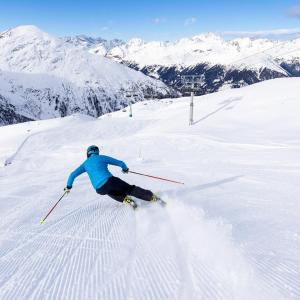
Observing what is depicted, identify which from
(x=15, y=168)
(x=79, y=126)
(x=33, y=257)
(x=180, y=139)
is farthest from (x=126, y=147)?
(x=33, y=257)

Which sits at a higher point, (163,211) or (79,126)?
(163,211)

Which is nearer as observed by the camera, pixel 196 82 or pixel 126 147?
pixel 126 147

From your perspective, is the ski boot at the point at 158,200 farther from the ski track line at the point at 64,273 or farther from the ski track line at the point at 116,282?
the ski track line at the point at 116,282

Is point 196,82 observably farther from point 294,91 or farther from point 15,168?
point 15,168

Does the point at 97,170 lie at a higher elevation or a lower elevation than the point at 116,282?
higher

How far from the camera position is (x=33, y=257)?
6449 millimetres

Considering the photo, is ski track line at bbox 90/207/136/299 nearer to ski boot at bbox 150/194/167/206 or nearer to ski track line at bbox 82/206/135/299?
ski track line at bbox 82/206/135/299

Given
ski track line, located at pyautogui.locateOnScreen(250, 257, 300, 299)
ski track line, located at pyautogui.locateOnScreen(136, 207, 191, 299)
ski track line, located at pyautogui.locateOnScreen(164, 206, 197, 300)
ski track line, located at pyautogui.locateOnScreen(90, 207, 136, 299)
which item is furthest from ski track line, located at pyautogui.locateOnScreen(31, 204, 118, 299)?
ski track line, located at pyautogui.locateOnScreen(250, 257, 300, 299)

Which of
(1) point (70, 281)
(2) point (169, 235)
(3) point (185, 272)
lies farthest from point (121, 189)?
(3) point (185, 272)

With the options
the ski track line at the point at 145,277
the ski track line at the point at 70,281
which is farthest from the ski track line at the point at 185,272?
the ski track line at the point at 70,281

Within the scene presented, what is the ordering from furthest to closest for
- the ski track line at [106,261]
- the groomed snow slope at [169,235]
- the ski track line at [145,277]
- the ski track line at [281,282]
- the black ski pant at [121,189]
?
the black ski pant at [121,189], the ski track line at [106,261], the groomed snow slope at [169,235], the ski track line at [145,277], the ski track line at [281,282]

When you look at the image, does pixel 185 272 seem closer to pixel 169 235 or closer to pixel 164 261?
pixel 164 261

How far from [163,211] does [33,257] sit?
3272mm

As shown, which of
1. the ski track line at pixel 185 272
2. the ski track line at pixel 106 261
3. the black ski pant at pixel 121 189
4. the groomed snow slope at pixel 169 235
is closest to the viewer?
the ski track line at pixel 185 272
